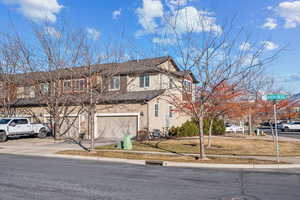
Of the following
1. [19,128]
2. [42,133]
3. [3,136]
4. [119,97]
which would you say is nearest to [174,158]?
[119,97]

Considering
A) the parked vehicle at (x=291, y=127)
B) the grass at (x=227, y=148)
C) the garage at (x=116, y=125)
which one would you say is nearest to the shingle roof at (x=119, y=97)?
the garage at (x=116, y=125)

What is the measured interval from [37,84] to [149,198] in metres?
20.4

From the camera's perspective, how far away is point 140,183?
8.23 metres

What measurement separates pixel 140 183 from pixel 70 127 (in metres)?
19.5

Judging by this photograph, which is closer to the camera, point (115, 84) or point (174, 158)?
point (174, 158)

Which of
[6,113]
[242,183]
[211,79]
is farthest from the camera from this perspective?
[6,113]

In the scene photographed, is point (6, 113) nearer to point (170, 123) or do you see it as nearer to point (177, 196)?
point (170, 123)

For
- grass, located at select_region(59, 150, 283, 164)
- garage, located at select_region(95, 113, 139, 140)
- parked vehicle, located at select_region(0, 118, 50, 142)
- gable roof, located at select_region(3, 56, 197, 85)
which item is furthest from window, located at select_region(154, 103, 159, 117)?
parked vehicle, located at select_region(0, 118, 50, 142)

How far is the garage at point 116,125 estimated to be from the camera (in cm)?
2360

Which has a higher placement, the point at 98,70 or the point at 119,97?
the point at 98,70

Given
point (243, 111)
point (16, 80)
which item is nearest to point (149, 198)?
point (243, 111)

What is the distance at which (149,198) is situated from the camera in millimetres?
6535

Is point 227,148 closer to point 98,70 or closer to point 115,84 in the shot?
point 98,70

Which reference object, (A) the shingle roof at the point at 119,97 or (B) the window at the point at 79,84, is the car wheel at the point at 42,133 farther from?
(B) the window at the point at 79,84
